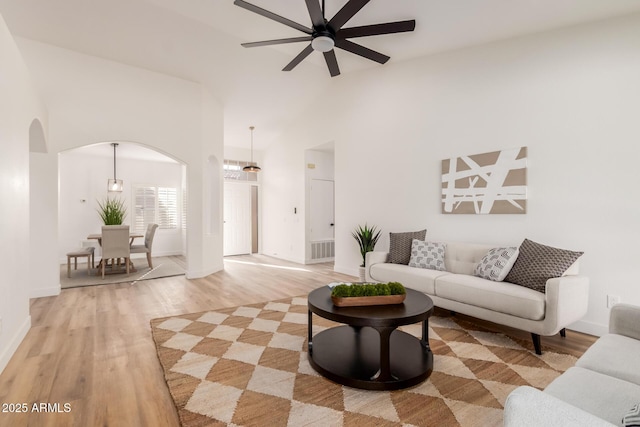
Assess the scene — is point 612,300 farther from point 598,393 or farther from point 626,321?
point 598,393

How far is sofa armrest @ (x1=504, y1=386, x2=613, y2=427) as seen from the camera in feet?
2.55

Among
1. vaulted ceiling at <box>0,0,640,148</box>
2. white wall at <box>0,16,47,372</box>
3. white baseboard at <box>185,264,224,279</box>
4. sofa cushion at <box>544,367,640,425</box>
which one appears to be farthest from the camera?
white baseboard at <box>185,264,224,279</box>

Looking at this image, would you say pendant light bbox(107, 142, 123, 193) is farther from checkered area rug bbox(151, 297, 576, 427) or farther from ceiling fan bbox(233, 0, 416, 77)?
ceiling fan bbox(233, 0, 416, 77)

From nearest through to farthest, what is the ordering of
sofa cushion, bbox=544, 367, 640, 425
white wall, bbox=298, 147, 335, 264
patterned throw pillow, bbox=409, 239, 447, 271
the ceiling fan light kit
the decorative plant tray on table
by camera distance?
sofa cushion, bbox=544, 367, 640, 425 → the decorative plant tray on table → the ceiling fan light kit → patterned throw pillow, bbox=409, 239, 447, 271 → white wall, bbox=298, 147, 335, 264

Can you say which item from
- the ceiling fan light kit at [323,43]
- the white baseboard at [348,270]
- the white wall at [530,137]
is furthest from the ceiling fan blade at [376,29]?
the white baseboard at [348,270]

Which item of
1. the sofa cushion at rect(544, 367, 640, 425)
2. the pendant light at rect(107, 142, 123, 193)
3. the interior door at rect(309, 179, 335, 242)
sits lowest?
the sofa cushion at rect(544, 367, 640, 425)

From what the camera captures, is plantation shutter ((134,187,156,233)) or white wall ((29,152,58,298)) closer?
white wall ((29,152,58,298))

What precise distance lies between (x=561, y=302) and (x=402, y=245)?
1.98m

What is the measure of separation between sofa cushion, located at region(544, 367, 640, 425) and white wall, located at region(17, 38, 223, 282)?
5.39m

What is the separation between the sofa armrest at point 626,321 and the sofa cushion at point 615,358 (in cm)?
5

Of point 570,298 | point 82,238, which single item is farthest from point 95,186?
point 570,298

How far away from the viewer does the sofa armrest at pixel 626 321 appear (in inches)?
70.1

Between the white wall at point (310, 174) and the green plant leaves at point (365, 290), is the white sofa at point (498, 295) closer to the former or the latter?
the green plant leaves at point (365, 290)

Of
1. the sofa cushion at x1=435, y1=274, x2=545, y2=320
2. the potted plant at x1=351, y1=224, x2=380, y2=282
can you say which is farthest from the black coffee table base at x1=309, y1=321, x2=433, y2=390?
the potted plant at x1=351, y1=224, x2=380, y2=282
